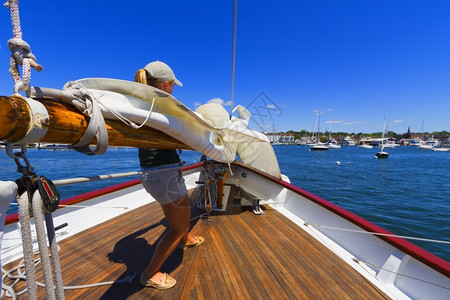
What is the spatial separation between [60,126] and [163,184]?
796 mm

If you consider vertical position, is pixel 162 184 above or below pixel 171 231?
above

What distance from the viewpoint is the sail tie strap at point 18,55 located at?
0.72 meters

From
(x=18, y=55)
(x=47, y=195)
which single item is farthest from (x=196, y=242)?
A: (x=18, y=55)

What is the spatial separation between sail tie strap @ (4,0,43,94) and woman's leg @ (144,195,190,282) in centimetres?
108

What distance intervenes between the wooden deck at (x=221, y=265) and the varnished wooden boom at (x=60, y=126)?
4.22ft

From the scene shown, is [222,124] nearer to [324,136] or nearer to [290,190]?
[290,190]

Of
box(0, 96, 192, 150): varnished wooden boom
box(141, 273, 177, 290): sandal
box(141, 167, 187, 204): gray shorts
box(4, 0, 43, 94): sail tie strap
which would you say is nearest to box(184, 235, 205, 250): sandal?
box(141, 273, 177, 290): sandal

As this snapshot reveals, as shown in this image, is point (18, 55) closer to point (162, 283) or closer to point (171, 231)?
point (171, 231)

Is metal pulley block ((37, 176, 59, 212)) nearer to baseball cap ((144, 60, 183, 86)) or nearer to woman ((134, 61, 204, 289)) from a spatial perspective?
woman ((134, 61, 204, 289))

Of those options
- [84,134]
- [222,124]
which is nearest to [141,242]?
[222,124]

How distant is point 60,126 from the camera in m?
0.80

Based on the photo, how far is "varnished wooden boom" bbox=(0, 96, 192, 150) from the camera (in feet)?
2.16

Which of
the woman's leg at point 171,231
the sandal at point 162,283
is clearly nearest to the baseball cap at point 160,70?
the woman's leg at point 171,231

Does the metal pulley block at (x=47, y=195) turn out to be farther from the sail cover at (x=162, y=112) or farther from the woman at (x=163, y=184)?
the woman at (x=163, y=184)
